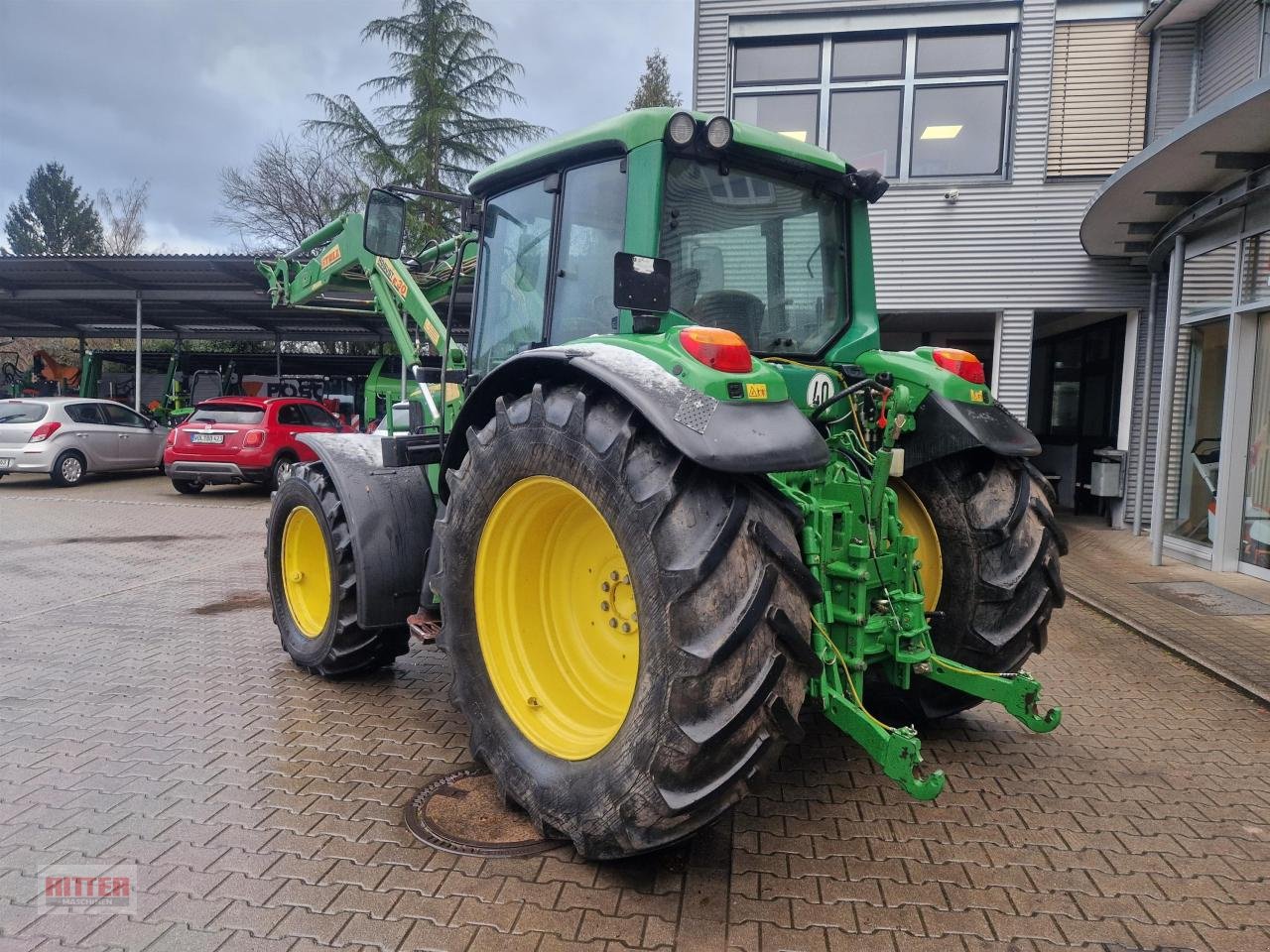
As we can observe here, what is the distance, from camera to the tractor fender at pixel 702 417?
7.73ft

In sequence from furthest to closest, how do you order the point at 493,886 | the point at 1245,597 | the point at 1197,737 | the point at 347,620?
the point at 1245,597
the point at 347,620
the point at 1197,737
the point at 493,886

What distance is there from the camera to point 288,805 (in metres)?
3.10

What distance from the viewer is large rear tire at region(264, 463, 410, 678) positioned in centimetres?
420

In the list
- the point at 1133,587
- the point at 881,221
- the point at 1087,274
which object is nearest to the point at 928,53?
the point at 881,221

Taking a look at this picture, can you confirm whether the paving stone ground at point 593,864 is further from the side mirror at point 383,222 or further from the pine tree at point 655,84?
the pine tree at point 655,84

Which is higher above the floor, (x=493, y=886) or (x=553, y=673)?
(x=553, y=673)

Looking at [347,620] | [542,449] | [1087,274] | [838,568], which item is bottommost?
[347,620]

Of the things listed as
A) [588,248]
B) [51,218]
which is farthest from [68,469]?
[51,218]

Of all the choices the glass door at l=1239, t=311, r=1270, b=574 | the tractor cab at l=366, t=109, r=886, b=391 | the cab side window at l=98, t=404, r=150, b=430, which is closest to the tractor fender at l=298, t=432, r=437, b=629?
the tractor cab at l=366, t=109, r=886, b=391

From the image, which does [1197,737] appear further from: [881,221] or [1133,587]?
[881,221]

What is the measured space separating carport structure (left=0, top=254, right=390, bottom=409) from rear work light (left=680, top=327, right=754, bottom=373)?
412 inches

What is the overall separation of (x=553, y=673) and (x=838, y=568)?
111 cm

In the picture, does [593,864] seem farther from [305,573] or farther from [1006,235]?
[1006,235]

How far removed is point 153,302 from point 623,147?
19293 millimetres
